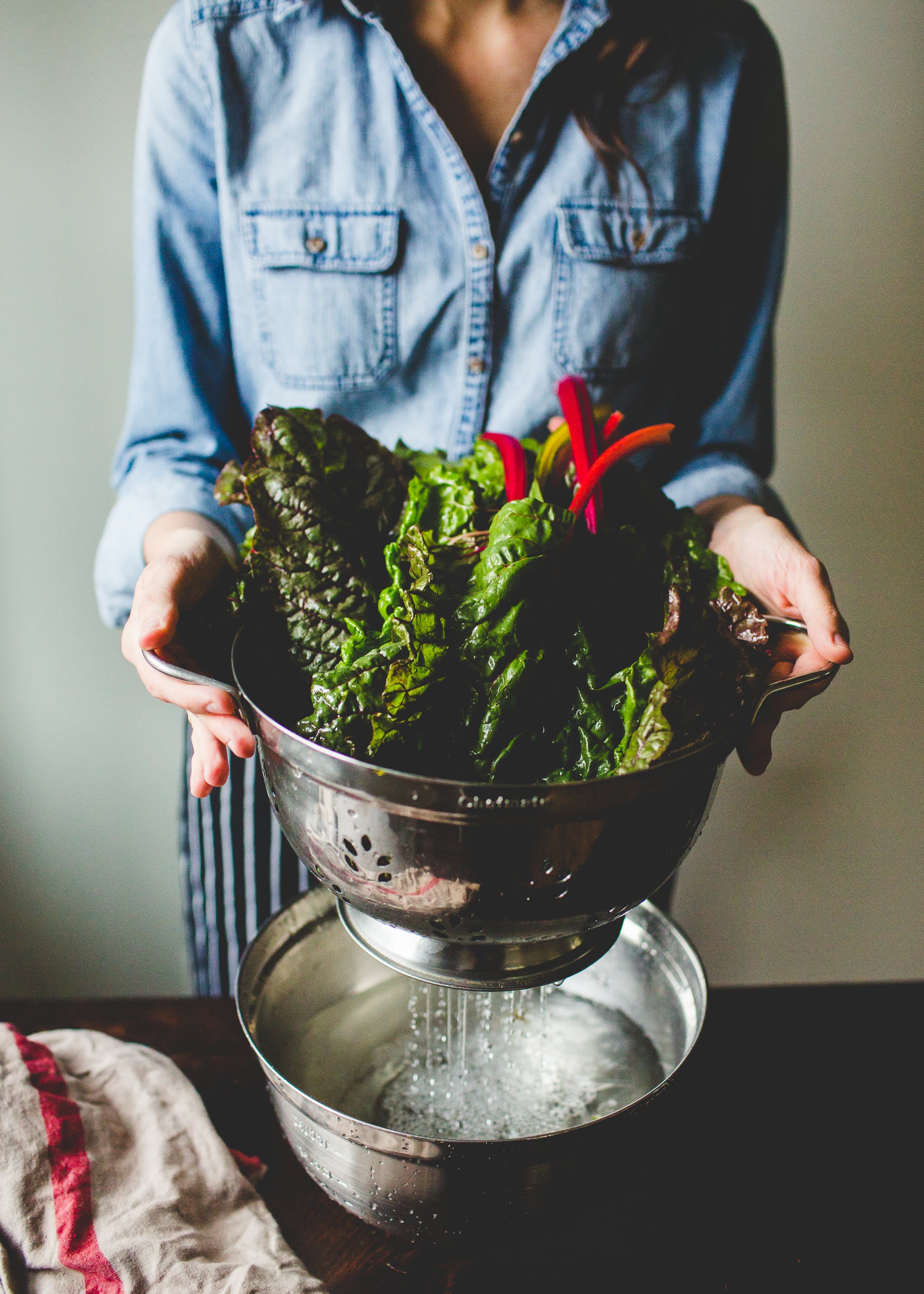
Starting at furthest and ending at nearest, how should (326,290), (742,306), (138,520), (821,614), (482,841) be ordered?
1. (742,306)
2. (326,290)
3. (138,520)
4. (821,614)
5. (482,841)

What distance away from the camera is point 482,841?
0.58 m

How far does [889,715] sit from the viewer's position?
6.43 feet

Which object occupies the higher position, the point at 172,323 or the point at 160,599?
the point at 172,323

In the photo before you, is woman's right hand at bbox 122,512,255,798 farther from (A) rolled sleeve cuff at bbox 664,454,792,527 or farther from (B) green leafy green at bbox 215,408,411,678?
(A) rolled sleeve cuff at bbox 664,454,792,527

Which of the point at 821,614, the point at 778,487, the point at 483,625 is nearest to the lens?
the point at 483,625

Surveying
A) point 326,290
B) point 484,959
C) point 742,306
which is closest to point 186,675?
point 484,959

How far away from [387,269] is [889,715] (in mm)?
1425

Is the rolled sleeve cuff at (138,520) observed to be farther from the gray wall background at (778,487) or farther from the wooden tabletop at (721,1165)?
the gray wall background at (778,487)

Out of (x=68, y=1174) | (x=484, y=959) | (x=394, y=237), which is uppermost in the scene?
(x=394, y=237)

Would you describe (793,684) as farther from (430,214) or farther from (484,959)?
(430,214)

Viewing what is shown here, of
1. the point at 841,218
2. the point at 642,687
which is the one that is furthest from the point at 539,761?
the point at 841,218

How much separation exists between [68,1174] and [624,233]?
3.97ft

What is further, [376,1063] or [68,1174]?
[376,1063]

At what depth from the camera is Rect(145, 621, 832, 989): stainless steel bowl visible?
0.58m
